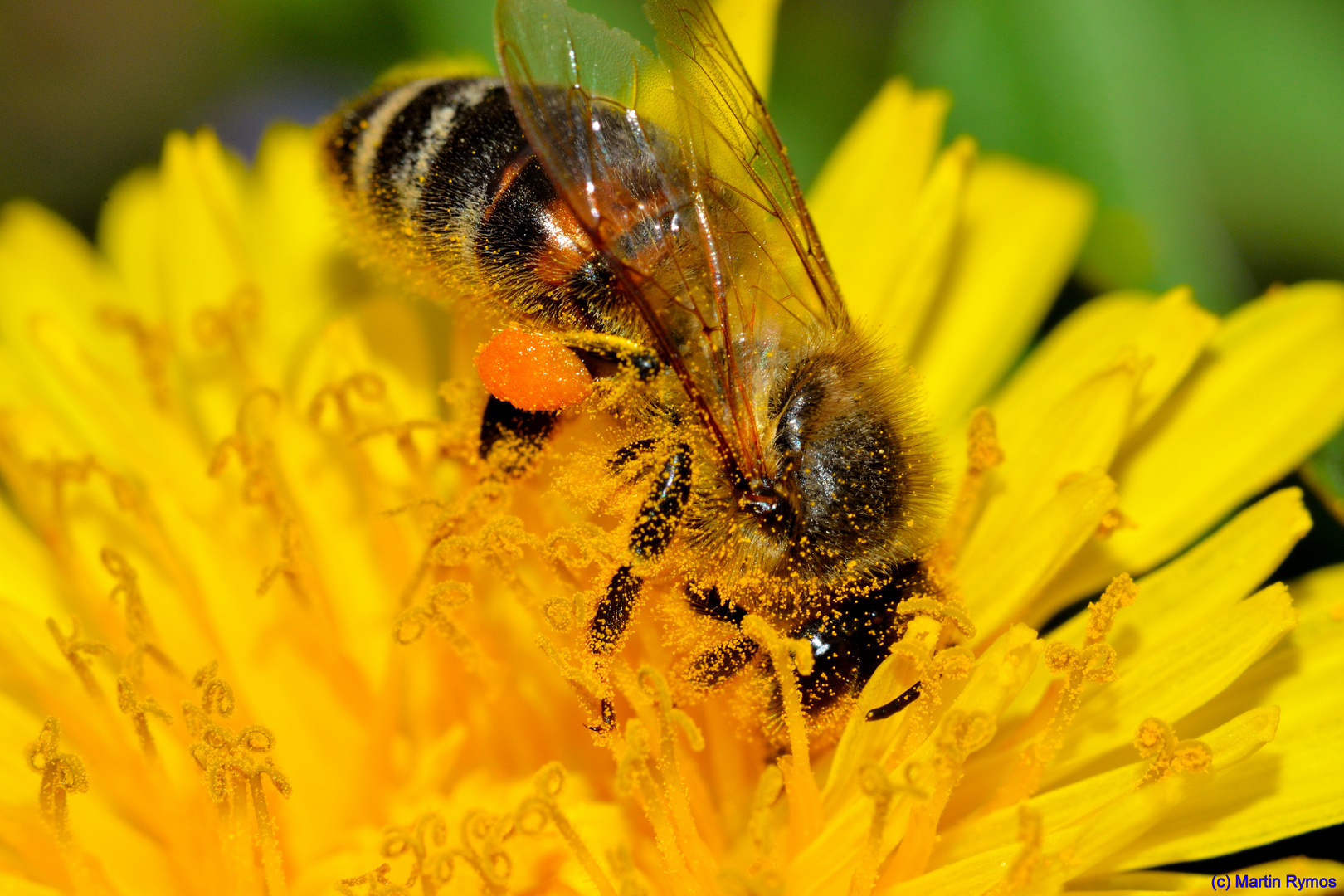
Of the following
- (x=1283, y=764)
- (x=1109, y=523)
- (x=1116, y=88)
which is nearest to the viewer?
(x=1283, y=764)

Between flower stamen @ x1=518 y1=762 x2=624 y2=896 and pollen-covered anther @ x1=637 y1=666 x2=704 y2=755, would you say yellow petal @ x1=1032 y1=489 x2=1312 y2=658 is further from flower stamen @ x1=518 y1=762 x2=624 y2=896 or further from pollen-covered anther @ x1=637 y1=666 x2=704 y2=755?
flower stamen @ x1=518 y1=762 x2=624 y2=896

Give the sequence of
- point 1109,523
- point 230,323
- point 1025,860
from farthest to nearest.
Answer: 1. point 230,323
2. point 1109,523
3. point 1025,860

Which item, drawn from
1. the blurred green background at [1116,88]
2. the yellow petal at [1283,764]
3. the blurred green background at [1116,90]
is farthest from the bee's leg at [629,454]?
the blurred green background at [1116,88]

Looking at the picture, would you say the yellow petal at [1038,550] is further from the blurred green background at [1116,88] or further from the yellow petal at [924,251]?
the blurred green background at [1116,88]

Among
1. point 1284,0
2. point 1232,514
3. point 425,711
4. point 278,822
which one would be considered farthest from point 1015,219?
point 278,822

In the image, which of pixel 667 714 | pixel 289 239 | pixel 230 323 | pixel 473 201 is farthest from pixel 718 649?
pixel 289 239

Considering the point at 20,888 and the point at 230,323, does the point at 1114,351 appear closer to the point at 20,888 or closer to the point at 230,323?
the point at 230,323

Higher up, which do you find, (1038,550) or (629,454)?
(629,454)

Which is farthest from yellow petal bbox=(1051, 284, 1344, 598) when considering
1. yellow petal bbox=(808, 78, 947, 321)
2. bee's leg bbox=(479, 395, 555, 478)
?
bee's leg bbox=(479, 395, 555, 478)
